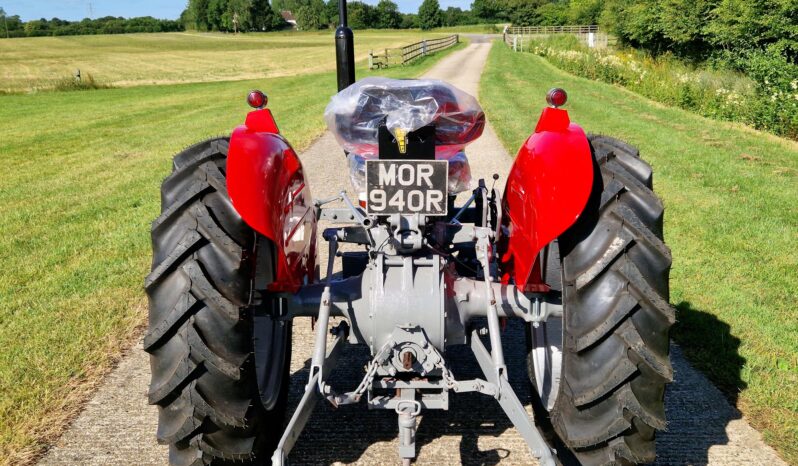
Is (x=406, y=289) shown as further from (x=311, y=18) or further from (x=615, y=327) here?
(x=311, y=18)

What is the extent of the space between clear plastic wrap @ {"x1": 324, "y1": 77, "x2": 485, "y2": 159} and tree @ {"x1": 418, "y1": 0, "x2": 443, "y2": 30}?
380 feet

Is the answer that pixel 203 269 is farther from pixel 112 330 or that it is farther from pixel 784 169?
pixel 784 169

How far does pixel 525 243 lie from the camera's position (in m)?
2.95

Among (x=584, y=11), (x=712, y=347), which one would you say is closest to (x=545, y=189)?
(x=712, y=347)

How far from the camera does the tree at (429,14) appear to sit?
113m

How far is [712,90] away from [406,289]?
16.3 m

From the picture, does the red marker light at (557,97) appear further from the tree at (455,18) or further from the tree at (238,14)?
the tree at (455,18)

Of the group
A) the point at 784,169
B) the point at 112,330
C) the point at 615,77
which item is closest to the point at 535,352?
the point at 112,330

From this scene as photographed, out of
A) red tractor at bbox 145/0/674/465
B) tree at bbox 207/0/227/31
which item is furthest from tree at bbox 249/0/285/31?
red tractor at bbox 145/0/674/465

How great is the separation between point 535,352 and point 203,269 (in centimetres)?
186

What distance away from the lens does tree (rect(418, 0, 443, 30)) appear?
11300 cm

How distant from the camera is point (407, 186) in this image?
2.92 meters

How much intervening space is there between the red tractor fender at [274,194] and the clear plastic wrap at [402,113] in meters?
0.34

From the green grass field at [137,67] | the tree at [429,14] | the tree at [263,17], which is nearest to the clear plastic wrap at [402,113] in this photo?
the green grass field at [137,67]
